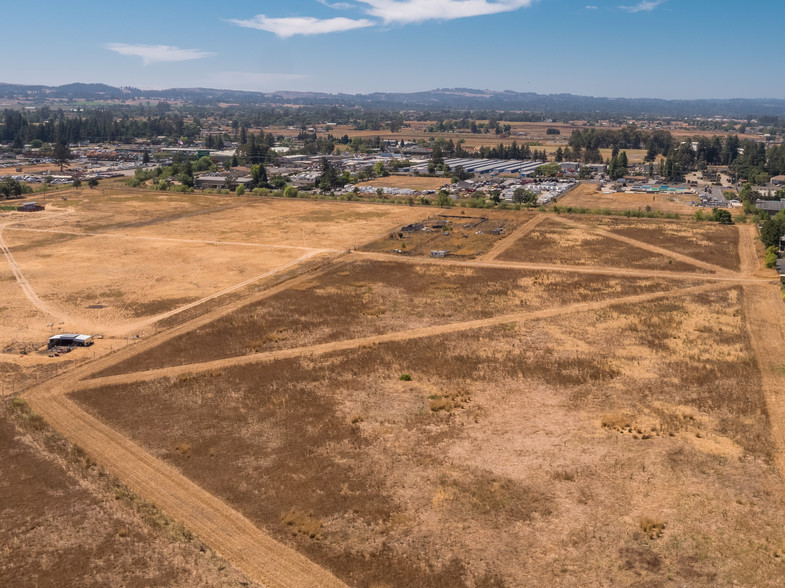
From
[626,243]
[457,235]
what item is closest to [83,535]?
[457,235]

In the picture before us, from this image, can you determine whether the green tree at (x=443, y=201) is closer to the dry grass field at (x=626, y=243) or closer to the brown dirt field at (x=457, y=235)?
the brown dirt field at (x=457, y=235)

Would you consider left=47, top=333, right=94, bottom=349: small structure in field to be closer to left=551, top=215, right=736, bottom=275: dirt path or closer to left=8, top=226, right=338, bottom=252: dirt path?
left=8, top=226, right=338, bottom=252: dirt path

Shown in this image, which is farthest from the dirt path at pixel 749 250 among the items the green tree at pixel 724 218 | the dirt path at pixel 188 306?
the dirt path at pixel 188 306

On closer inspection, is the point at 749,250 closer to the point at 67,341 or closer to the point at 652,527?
the point at 652,527

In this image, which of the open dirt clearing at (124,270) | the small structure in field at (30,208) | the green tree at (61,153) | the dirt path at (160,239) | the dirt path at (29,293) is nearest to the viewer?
the dirt path at (29,293)

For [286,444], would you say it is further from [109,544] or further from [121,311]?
[121,311]

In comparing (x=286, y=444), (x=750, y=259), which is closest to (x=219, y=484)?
(x=286, y=444)
